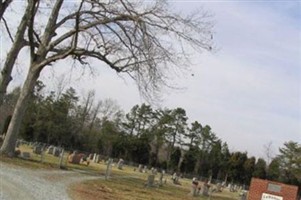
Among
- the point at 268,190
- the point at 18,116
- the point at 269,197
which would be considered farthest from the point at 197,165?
the point at 269,197

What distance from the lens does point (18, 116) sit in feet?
86.0

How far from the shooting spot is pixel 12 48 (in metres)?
25.0

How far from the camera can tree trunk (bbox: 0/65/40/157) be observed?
2561 centimetres

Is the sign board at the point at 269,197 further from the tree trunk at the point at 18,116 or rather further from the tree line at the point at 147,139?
the tree line at the point at 147,139

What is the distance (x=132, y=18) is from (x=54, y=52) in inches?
260

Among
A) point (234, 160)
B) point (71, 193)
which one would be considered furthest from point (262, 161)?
point (71, 193)

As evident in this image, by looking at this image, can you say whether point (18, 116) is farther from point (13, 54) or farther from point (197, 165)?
point (197, 165)

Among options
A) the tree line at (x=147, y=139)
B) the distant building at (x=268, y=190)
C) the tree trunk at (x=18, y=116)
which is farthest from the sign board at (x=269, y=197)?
the tree line at (x=147, y=139)

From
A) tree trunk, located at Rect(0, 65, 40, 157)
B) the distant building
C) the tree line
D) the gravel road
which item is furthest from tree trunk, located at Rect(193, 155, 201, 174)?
the gravel road

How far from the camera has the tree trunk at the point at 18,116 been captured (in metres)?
25.6

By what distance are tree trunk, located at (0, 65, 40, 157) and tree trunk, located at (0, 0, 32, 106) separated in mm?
1790

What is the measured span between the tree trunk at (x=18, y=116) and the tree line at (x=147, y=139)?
50.0m

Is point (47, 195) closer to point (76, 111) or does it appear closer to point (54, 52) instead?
point (54, 52)

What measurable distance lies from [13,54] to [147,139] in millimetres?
64474
